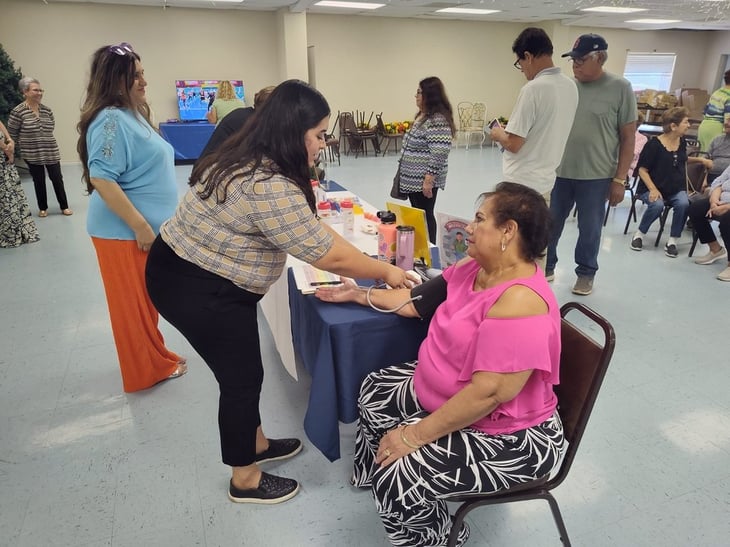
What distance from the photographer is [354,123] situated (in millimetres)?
9555

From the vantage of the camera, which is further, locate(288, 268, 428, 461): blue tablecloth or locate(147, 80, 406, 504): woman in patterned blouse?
locate(288, 268, 428, 461): blue tablecloth

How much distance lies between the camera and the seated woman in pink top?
116 cm

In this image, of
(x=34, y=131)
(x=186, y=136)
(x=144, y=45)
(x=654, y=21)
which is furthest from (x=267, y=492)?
(x=654, y=21)

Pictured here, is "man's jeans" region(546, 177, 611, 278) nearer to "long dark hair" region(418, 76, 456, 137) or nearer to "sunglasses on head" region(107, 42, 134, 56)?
"long dark hair" region(418, 76, 456, 137)

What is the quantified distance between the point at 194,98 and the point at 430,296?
8.63m

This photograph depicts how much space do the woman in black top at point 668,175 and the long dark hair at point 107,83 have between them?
393 cm

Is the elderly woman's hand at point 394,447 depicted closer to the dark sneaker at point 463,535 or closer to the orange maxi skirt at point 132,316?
the dark sneaker at point 463,535

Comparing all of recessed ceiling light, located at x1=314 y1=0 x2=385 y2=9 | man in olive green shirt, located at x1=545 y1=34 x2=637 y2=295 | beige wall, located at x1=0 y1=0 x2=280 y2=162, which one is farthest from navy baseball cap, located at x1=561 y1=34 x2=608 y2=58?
beige wall, located at x1=0 y1=0 x2=280 y2=162

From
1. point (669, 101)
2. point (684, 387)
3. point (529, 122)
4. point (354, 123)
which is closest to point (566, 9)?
point (669, 101)

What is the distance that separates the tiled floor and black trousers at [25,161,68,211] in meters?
2.48

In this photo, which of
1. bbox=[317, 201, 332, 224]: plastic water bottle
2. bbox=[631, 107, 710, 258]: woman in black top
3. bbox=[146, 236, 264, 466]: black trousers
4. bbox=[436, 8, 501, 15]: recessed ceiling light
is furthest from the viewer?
bbox=[436, 8, 501, 15]: recessed ceiling light

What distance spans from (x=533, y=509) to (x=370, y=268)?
0.98 metres

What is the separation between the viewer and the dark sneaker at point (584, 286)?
3244 mm

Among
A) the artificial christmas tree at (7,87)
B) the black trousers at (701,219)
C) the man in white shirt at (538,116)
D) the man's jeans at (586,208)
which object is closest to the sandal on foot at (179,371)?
the man in white shirt at (538,116)
